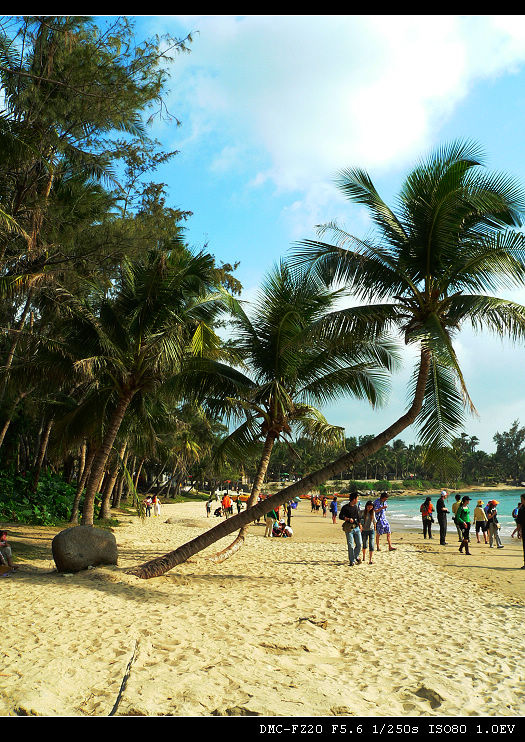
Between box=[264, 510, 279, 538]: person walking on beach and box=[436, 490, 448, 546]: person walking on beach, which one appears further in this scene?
box=[264, 510, 279, 538]: person walking on beach

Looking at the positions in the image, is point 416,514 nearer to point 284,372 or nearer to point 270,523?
point 270,523

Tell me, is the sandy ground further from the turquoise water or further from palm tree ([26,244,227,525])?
the turquoise water

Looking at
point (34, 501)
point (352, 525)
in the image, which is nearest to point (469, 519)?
point (352, 525)

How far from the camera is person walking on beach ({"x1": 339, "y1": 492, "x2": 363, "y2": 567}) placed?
10.8m

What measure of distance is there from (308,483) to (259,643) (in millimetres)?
3734

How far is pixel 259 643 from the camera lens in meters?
5.66

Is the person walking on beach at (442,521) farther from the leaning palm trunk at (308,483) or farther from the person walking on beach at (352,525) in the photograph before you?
the leaning palm trunk at (308,483)

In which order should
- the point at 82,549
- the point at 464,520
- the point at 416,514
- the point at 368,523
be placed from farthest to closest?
1. the point at 416,514
2. the point at 464,520
3. the point at 368,523
4. the point at 82,549

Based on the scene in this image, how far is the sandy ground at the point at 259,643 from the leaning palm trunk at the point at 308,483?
323 mm

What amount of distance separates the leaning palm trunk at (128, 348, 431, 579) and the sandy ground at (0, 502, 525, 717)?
323 mm

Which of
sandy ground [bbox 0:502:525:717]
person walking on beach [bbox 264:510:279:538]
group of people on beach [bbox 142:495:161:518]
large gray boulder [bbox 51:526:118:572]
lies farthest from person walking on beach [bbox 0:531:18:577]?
group of people on beach [bbox 142:495:161:518]

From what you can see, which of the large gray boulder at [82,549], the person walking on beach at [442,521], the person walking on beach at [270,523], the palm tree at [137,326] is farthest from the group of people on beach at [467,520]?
the large gray boulder at [82,549]
